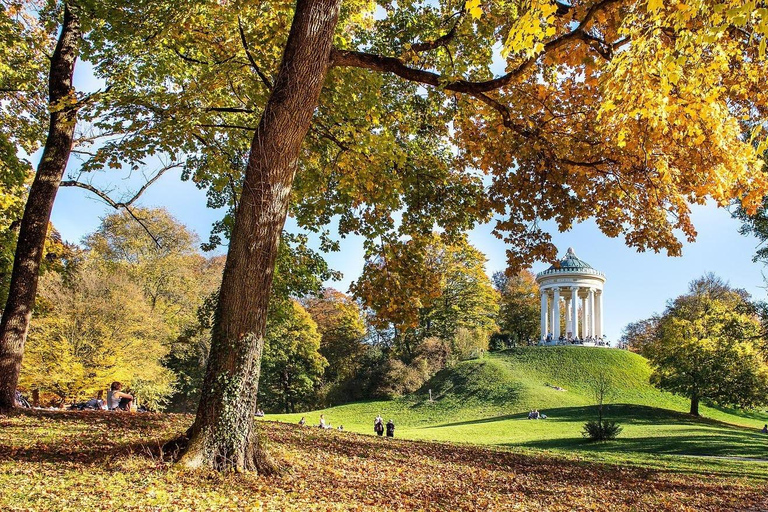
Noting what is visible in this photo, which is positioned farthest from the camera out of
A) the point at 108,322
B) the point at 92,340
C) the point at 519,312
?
the point at 519,312

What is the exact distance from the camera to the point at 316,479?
238 inches

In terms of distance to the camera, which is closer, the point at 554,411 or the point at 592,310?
the point at 554,411

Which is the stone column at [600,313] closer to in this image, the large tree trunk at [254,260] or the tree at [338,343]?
the tree at [338,343]

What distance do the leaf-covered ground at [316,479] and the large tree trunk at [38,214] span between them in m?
1.07

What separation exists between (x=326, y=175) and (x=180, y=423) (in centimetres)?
485

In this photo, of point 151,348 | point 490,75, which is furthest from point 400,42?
point 151,348

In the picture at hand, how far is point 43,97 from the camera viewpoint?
41.9 feet

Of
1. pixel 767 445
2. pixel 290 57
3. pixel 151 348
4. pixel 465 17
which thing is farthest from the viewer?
pixel 151 348

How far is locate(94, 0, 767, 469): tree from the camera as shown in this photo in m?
5.56

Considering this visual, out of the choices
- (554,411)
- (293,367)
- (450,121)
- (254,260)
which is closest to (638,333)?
(554,411)

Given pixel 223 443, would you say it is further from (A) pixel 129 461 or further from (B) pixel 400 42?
(B) pixel 400 42

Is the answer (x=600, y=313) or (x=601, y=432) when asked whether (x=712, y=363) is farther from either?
(x=600, y=313)

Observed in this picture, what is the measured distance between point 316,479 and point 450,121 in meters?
7.54

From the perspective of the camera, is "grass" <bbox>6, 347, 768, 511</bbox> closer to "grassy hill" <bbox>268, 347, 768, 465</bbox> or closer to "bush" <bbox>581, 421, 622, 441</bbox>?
"bush" <bbox>581, 421, 622, 441</bbox>
